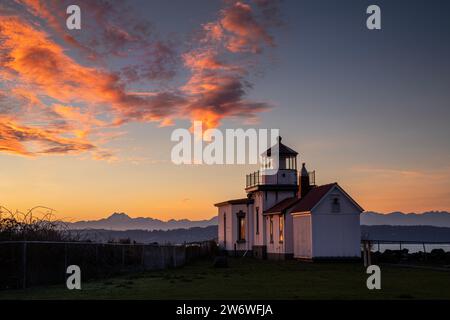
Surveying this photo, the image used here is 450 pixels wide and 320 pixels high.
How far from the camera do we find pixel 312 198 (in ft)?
138

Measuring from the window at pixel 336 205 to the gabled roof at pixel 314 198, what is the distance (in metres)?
0.79

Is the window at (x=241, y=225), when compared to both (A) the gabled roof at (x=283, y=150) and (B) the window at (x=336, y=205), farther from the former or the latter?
(B) the window at (x=336, y=205)

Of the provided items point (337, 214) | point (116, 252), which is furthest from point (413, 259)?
point (116, 252)

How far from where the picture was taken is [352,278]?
25125mm

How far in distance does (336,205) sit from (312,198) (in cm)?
208

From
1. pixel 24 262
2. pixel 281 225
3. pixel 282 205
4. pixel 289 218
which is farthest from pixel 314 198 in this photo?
pixel 24 262

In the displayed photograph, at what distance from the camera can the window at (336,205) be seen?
40.5 metres

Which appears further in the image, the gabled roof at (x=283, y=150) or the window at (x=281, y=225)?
the gabled roof at (x=283, y=150)

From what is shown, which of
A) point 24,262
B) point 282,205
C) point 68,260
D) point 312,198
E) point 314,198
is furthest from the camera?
point 282,205

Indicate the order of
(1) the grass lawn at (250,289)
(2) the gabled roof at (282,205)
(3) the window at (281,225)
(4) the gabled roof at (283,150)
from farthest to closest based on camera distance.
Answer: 1. (4) the gabled roof at (283,150)
2. (3) the window at (281,225)
3. (2) the gabled roof at (282,205)
4. (1) the grass lawn at (250,289)

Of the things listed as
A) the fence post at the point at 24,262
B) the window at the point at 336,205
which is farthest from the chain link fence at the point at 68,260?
the window at the point at 336,205

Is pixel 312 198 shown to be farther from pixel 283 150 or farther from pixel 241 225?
pixel 241 225

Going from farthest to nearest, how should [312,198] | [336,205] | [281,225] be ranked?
[281,225] < [312,198] < [336,205]
